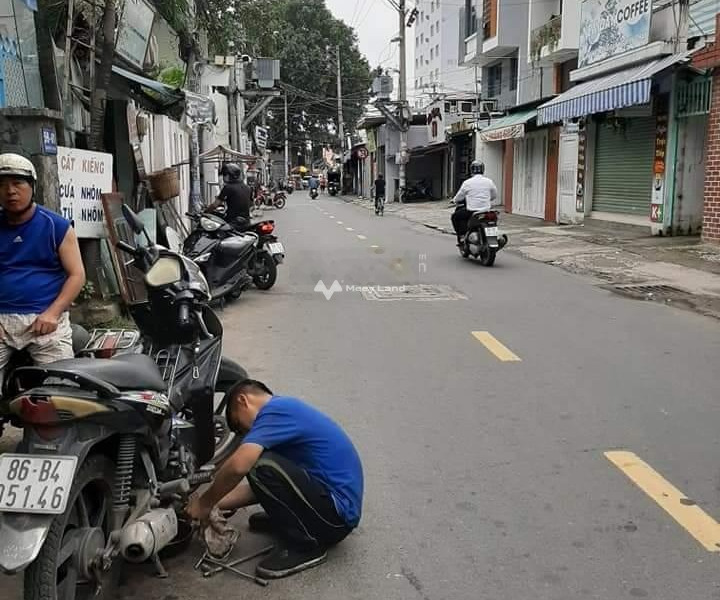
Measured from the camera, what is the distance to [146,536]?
9.71 feet

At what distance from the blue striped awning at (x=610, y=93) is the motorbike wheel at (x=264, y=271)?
8644 mm

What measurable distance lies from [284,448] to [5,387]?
1.20 meters

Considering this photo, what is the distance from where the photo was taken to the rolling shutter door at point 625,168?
58.7 feet

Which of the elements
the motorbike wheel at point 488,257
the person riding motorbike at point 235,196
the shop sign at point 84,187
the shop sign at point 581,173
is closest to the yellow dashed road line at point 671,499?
the shop sign at point 84,187

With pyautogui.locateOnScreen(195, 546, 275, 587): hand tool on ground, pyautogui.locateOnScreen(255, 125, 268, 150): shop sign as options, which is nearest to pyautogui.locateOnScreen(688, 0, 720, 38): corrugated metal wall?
pyautogui.locateOnScreen(195, 546, 275, 587): hand tool on ground

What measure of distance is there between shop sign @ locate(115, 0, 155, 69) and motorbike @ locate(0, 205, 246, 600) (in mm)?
8115

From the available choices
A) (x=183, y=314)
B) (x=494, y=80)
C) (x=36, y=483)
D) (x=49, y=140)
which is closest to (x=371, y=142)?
(x=494, y=80)

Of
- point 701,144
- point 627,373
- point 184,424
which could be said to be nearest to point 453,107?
point 701,144

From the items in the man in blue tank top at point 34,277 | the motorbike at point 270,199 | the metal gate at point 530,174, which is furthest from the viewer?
the motorbike at point 270,199

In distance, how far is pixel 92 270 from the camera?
8.11m

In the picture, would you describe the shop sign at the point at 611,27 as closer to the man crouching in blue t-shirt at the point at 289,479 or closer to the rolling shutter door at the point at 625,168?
the rolling shutter door at the point at 625,168

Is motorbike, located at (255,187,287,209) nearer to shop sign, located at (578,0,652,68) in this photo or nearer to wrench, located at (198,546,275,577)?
shop sign, located at (578,0,652,68)

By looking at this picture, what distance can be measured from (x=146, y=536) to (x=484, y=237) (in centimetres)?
1077

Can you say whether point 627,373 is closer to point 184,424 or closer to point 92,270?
point 184,424
